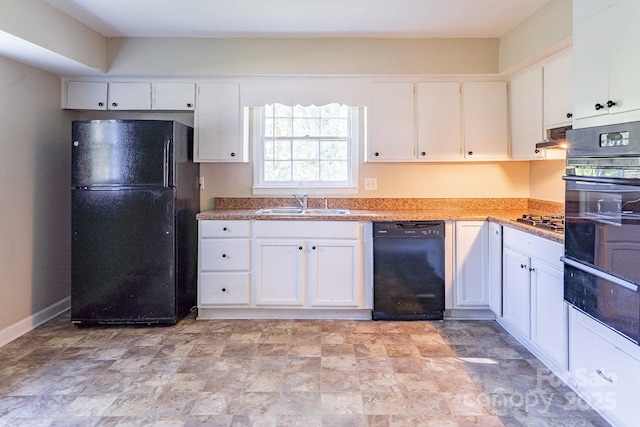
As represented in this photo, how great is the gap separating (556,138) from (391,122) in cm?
127

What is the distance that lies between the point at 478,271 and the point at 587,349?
128 centimetres

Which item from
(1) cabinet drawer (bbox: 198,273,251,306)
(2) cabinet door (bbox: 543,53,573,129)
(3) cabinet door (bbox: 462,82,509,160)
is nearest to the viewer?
(2) cabinet door (bbox: 543,53,573,129)

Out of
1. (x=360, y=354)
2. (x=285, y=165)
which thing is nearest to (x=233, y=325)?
(x=360, y=354)

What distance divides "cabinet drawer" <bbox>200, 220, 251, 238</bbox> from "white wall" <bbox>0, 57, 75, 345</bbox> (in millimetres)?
1302

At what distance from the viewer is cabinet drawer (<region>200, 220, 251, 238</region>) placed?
Answer: 329 centimetres

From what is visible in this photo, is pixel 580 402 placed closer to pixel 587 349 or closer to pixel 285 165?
pixel 587 349

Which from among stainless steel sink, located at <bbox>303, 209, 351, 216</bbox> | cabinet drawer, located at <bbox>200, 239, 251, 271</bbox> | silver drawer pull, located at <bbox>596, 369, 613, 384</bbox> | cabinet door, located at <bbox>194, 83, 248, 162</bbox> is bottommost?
silver drawer pull, located at <bbox>596, 369, 613, 384</bbox>

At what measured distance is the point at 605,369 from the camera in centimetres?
185

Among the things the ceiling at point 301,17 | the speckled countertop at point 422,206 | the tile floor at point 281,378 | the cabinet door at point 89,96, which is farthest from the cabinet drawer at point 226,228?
the ceiling at point 301,17

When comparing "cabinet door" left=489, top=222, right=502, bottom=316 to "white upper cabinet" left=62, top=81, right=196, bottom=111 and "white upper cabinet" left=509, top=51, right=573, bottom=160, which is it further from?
"white upper cabinet" left=62, top=81, right=196, bottom=111

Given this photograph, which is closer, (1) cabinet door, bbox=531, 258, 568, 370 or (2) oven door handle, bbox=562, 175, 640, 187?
(2) oven door handle, bbox=562, 175, 640, 187

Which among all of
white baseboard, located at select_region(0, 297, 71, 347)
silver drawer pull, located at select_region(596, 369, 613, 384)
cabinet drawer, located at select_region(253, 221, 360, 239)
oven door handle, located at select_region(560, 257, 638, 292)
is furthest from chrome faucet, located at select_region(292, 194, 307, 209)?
silver drawer pull, located at select_region(596, 369, 613, 384)

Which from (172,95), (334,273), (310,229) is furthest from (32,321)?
(334,273)

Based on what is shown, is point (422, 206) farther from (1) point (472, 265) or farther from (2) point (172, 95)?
(2) point (172, 95)
